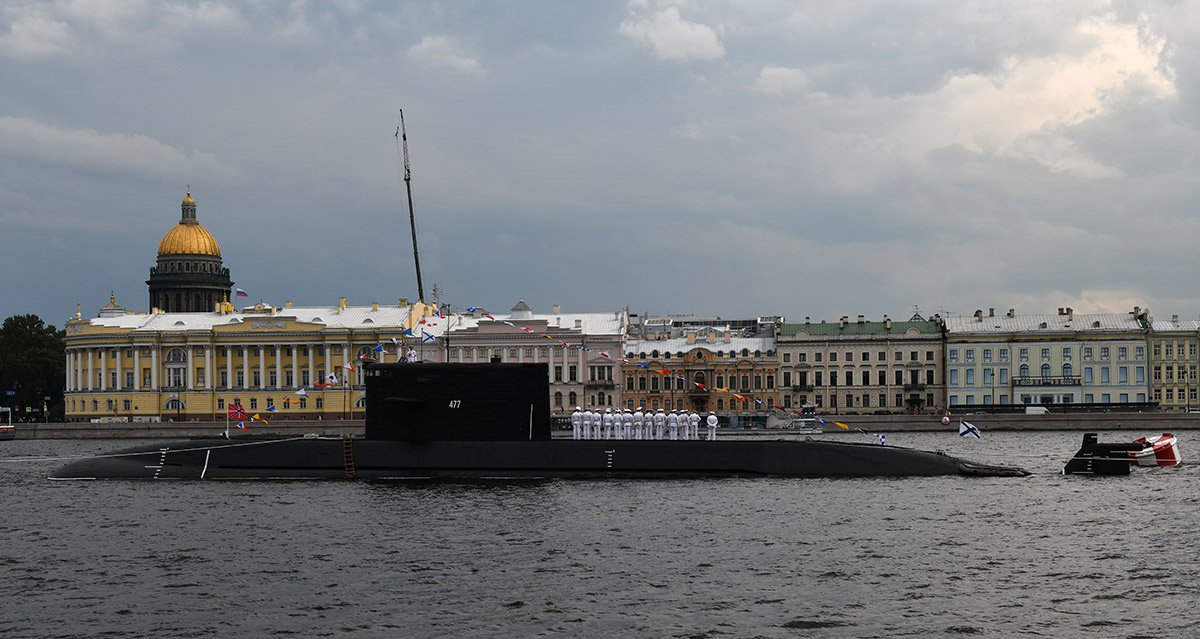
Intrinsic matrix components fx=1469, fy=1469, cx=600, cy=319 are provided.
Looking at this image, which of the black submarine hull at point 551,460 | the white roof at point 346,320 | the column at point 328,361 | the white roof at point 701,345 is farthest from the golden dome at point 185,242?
the black submarine hull at point 551,460

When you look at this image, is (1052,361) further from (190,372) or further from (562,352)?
(190,372)

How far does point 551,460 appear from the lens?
123ft

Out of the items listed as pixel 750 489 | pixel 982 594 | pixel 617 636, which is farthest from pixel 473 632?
pixel 750 489

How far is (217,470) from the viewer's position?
40.8m

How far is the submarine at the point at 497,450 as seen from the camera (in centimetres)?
3731

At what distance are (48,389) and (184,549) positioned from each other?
103792mm

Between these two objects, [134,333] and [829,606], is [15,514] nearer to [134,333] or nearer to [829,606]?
[829,606]

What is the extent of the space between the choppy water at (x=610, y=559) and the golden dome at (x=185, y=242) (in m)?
97.1

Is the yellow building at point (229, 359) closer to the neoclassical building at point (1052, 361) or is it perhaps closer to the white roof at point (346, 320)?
the white roof at point (346, 320)

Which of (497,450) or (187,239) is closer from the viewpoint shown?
(497,450)

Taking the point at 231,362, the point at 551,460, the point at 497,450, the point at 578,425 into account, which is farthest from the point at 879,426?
the point at 497,450

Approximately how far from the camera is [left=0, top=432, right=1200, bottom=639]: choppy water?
20.6 meters

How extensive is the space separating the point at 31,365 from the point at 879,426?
2746 inches

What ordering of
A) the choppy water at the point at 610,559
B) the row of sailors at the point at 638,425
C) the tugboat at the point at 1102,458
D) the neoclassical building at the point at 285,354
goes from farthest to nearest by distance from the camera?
the neoclassical building at the point at 285,354 < the tugboat at the point at 1102,458 < the row of sailors at the point at 638,425 < the choppy water at the point at 610,559
